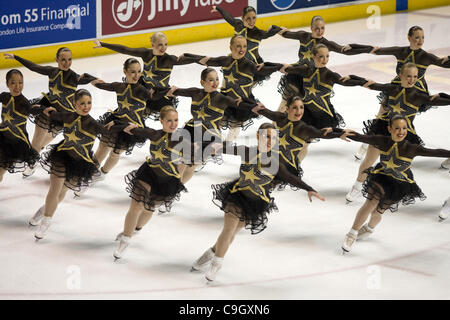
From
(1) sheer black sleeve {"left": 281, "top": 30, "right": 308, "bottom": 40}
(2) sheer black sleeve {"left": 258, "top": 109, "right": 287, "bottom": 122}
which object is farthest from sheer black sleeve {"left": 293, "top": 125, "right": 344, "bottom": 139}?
(1) sheer black sleeve {"left": 281, "top": 30, "right": 308, "bottom": 40}

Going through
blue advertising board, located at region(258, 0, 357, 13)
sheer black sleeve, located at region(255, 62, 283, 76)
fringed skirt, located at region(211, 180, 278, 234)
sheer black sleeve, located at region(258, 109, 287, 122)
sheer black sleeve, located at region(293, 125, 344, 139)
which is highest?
blue advertising board, located at region(258, 0, 357, 13)

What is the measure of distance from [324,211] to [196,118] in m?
1.52

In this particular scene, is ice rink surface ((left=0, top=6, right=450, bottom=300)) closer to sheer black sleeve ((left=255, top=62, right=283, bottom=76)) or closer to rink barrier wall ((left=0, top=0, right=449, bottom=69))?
sheer black sleeve ((left=255, top=62, right=283, bottom=76))

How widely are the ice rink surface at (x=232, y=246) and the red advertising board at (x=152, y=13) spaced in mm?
3781

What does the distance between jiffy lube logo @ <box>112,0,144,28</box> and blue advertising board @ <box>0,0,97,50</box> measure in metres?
0.37

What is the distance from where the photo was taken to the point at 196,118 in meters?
8.76

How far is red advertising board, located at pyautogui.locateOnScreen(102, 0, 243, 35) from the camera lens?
13.8m

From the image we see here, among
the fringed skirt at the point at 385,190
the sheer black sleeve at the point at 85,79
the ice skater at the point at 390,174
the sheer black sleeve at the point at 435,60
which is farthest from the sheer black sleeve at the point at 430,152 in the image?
the sheer black sleeve at the point at 85,79

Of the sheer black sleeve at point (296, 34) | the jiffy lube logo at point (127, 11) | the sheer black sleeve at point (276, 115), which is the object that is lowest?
the sheer black sleeve at point (276, 115)

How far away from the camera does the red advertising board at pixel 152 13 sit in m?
13.8

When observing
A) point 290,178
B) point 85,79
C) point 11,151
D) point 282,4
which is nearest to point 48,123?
point 85,79

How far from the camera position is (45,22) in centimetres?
1318

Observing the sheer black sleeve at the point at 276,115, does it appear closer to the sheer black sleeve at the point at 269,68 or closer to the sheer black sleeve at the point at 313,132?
the sheer black sleeve at the point at 313,132

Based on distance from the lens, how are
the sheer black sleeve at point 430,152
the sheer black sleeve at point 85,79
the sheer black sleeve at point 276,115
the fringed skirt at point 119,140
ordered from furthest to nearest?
the sheer black sleeve at point 85,79, the fringed skirt at point 119,140, the sheer black sleeve at point 276,115, the sheer black sleeve at point 430,152
